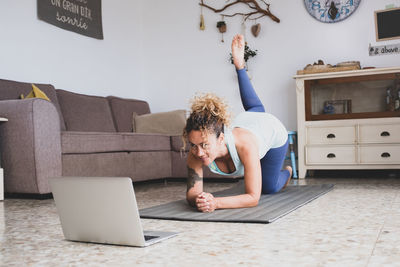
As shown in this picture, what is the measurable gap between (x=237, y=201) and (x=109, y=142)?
1519 mm

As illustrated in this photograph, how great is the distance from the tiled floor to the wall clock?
2730 millimetres

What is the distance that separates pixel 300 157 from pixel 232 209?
2145 mm

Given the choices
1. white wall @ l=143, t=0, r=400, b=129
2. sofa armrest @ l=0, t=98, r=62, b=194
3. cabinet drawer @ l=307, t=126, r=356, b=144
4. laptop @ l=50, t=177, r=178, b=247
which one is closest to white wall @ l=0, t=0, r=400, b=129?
white wall @ l=143, t=0, r=400, b=129

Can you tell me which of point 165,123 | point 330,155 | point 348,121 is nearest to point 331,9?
point 348,121

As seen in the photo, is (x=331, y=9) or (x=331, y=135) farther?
(x=331, y=9)

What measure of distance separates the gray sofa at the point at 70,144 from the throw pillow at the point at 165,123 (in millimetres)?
201

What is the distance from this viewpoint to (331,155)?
12.8 ft

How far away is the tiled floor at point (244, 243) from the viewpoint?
116cm

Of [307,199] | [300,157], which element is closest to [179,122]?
[300,157]

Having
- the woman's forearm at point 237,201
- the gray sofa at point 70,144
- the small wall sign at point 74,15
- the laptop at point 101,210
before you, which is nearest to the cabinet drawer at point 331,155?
the gray sofa at point 70,144

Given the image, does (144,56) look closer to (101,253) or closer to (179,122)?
(179,122)

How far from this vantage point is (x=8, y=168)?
9.16 ft

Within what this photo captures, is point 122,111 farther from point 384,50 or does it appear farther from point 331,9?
point 384,50

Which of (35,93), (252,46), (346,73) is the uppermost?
(252,46)
